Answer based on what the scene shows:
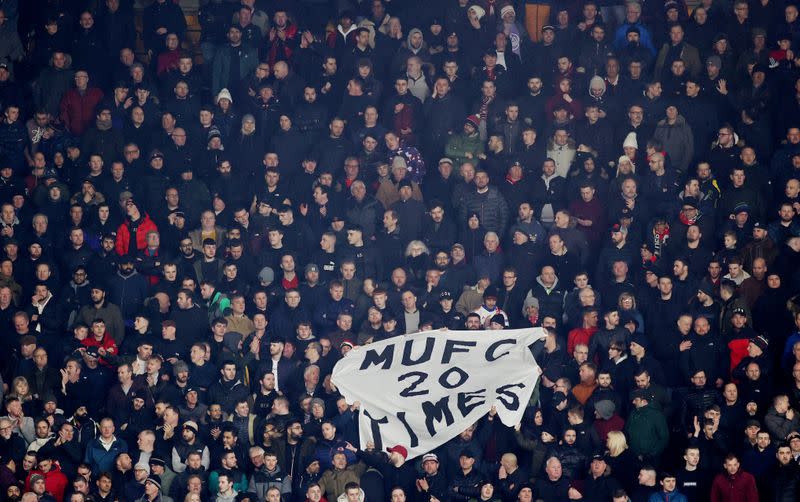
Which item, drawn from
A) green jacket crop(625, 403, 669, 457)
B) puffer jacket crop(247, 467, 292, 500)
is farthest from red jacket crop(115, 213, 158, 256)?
green jacket crop(625, 403, 669, 457)

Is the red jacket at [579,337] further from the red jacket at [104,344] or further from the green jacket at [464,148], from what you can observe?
the red jacket at [104,344]

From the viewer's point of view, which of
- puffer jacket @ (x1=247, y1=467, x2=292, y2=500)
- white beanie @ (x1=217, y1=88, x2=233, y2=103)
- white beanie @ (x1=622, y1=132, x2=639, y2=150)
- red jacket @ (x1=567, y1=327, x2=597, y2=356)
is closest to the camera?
puffer jacket @ (x1=247, y1=467, x2=292, y2=500)

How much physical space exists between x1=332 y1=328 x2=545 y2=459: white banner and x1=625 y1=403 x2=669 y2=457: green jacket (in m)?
1.16

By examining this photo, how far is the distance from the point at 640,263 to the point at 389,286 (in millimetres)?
2972

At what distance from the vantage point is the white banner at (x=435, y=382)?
18.3m

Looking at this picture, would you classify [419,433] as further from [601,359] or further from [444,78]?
[444,78]

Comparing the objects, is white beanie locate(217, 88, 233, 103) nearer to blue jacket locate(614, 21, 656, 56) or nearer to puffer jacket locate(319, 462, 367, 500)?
blue jacket locate(614, 21, 656, 56)

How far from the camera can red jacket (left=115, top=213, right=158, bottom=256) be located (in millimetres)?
21109

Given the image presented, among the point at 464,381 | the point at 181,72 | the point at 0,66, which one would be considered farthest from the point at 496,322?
the point at 0,66

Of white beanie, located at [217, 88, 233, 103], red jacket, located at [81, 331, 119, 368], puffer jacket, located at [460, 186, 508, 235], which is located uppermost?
puffer jacket, located at [460, 186, 508, 235]

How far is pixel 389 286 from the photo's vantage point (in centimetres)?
2012

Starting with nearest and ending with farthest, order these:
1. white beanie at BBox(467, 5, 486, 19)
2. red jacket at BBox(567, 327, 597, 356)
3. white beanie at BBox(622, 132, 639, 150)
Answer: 1. red jacket at BBox(567, 327, 597, 356)
2. white beanie at BBox(622, 132, 639, 150)
3. white beanie at BBox(467, 5, 486, 19)

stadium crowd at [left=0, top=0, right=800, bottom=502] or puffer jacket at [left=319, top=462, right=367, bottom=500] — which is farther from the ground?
stadium crowd at [left=0, top=0, right=800, bottom=502]

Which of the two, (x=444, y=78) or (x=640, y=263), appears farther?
(x=444, y=78)
